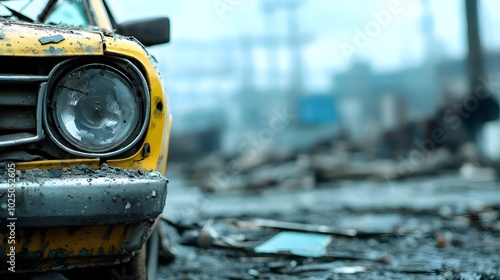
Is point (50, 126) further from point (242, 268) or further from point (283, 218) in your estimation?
point (283, 218)

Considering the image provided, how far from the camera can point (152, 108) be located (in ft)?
7.00

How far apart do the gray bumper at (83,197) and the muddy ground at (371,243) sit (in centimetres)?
172

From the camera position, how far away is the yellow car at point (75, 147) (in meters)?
1.86

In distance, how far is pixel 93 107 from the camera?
2074mm

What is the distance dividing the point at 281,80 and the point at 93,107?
19.1 metres

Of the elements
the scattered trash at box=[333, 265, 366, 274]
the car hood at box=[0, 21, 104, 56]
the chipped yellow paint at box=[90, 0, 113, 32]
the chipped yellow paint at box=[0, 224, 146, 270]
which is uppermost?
the chipped yellow paint at box=[90, 0, 113, 32]

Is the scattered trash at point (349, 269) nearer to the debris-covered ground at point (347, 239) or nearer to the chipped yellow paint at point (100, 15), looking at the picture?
the debris-covered ground at point (347, 239)

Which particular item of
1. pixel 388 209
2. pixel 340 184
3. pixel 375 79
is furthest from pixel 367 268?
pixel 375 79

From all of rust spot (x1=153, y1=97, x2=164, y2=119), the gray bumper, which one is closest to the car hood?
rust spot (x1=153, y1=97, x2=164, y2=119)

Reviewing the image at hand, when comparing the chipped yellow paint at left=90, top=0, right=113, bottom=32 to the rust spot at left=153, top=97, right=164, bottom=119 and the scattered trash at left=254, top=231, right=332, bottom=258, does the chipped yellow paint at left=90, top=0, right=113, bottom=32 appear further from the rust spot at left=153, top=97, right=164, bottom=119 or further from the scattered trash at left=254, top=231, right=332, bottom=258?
the scattered trash at left=254, top=231, right=332, bottom=258

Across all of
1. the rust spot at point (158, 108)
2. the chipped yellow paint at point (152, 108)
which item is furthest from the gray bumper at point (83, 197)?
the rust spot at point (158, 108)

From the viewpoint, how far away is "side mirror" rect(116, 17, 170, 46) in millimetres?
Result: 3043

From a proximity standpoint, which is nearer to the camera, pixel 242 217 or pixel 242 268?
pixel 242 268

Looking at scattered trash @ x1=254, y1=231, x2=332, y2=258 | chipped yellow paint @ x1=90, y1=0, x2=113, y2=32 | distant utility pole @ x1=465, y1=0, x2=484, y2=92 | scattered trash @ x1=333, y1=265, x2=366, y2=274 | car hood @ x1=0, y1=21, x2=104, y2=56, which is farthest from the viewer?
distant utility pole @ x1=465, y1=0, x2=484, y2=92
